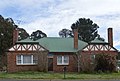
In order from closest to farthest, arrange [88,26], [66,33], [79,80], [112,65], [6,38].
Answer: [79,80], [112,65], [6,38], [88,26], [66,33]

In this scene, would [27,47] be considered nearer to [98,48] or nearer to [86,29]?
[98,48]

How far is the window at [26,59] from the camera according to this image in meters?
44.6

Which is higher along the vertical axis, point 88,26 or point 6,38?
point 88,26

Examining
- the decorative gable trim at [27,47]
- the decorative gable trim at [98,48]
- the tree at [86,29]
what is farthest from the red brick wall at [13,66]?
the tree at [86,29]

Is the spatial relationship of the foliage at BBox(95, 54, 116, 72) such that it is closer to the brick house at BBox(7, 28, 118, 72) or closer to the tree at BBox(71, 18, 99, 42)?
the brick house at BBox(7, 28, 118, 72)

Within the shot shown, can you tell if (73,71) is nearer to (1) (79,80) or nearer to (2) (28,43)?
(2) (28,43)

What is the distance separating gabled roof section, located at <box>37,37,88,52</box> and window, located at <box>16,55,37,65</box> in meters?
2.90

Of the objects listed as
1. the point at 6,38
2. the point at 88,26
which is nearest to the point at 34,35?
the point at 88,26

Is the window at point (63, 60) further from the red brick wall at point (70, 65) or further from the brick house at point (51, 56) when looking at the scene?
the red brick wall at point (70, 65)

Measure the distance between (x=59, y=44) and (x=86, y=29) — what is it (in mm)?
59359

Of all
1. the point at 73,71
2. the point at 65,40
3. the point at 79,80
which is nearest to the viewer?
the point at 79,80

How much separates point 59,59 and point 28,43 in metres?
5.09

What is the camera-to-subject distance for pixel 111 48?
45.6 metres

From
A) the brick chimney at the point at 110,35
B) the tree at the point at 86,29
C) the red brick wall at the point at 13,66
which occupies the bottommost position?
the red brick wall at the point at 13,66
